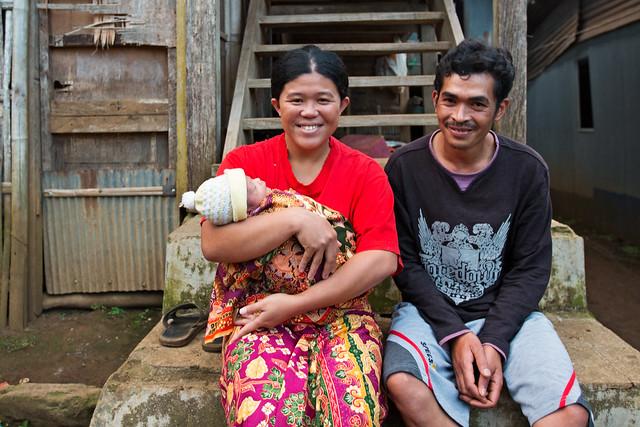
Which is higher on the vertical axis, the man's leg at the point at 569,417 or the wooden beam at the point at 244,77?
the wooden beam at the point at 244,77

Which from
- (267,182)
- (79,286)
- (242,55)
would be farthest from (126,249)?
(267,182)

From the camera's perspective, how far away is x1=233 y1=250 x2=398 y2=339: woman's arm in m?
1.80

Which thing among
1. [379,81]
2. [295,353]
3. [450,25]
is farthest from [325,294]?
[450,25]

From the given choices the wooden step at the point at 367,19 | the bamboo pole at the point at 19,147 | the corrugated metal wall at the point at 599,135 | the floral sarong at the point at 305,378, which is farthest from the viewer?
the corrugated metal wall at the point at 599,135

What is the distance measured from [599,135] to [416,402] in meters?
7.54

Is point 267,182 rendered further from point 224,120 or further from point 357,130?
point 357,130

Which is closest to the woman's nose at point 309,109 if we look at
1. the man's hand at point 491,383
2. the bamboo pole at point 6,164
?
the man's hand at point 491,383

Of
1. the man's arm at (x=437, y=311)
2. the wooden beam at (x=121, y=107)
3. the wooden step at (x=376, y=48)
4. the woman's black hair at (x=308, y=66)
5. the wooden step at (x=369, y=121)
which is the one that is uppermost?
the wooden step at (x=376, y=48)

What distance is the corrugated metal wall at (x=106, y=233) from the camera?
4.03 meters

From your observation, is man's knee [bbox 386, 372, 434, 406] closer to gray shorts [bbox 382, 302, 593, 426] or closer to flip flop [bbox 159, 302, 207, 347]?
gray shorts [bbox 382, 302, 593, 426]

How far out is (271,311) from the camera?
70.7 inches

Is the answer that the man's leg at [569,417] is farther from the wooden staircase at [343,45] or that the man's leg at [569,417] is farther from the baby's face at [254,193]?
the wooden staircase at [343,45]

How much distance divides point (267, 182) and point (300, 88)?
36cm

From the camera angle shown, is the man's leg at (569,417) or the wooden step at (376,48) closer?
the man's leg at (569,417)
